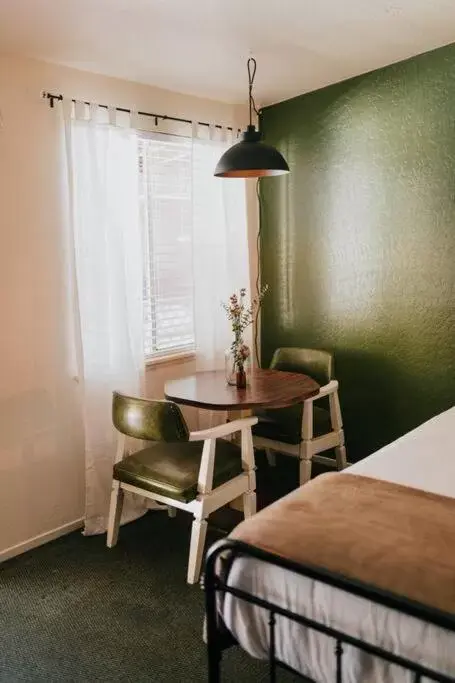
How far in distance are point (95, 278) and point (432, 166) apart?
188cm

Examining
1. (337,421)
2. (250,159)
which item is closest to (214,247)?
(250,159)

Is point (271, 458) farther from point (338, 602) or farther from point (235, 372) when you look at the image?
point (338, 602)

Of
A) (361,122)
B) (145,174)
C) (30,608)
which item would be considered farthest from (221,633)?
(361,122)

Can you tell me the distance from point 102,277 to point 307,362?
4.36 feet

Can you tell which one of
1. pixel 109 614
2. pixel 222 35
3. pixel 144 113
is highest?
pixel 222 35

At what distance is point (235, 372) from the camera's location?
2916 millimetres

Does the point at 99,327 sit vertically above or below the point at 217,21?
below

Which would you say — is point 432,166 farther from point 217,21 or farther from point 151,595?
point 151,595

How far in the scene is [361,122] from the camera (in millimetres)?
3291

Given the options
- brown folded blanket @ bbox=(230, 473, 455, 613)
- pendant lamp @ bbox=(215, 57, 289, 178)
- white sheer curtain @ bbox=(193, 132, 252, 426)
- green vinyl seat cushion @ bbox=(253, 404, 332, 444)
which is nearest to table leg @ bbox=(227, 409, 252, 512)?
green vinyl seat cushion @ bbox=(253, 404, 332, 444)

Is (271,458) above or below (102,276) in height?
below

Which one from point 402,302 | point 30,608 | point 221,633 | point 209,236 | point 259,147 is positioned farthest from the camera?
point 209,236

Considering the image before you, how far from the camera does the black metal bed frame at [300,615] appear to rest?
3.85 ft

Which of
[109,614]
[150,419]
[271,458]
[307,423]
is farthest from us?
[271,458]
